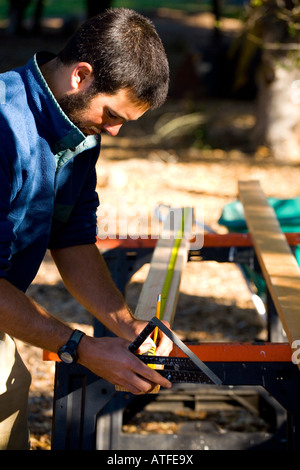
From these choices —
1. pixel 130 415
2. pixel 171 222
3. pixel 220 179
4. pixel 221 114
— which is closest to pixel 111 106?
pixel 171 222

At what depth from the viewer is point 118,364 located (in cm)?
207

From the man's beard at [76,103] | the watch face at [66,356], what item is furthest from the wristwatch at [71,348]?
the man's beard at [76,103]

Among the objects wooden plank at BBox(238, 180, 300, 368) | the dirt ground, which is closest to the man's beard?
wooden plank at BBox(238, 180, 300, 368)

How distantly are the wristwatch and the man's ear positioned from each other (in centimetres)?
84

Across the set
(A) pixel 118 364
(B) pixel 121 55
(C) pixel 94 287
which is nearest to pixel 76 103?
(B) pixel 121 55

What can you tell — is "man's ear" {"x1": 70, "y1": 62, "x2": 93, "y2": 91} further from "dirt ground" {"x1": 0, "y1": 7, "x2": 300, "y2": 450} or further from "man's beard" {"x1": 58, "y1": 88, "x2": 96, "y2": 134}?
"dirt ground" {"x1": 0, "y1": 7, "x2": 300, "y2": 450}

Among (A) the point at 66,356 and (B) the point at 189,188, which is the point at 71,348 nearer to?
(A) the point at 66,356

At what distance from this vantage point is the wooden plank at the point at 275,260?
8.54 ft

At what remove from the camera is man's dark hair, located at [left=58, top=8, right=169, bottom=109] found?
219 centimetres

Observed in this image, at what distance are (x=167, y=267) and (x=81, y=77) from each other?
1377mm

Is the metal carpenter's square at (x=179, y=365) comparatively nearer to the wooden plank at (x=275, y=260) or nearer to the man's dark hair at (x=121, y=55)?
the wooden plank at (x=275, y=260)

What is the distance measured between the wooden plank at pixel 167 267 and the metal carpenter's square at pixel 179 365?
561 mm

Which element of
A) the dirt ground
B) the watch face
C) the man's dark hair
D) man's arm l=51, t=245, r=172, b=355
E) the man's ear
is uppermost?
the man's dark hair
